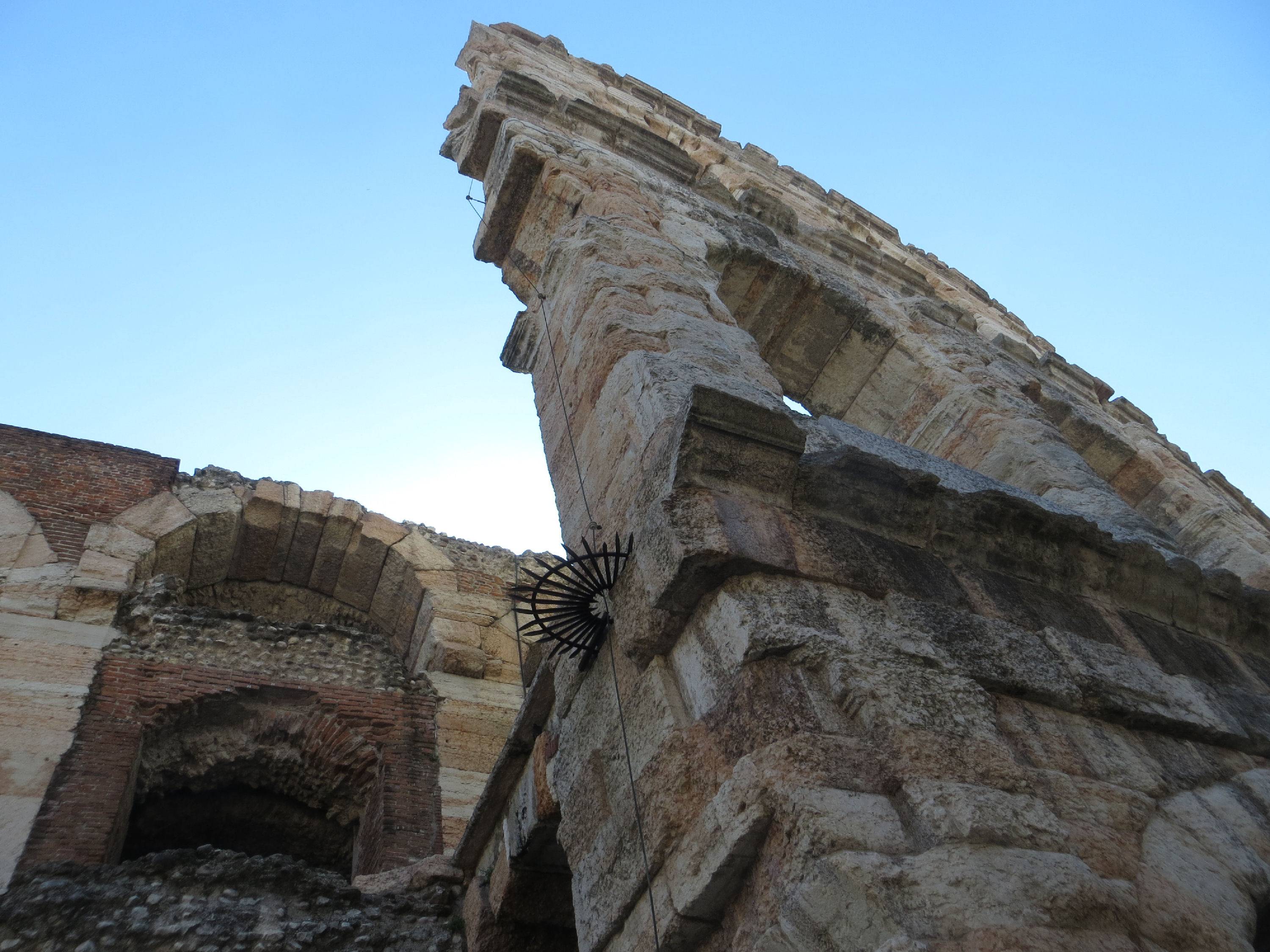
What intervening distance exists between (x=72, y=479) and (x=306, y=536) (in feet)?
6.12

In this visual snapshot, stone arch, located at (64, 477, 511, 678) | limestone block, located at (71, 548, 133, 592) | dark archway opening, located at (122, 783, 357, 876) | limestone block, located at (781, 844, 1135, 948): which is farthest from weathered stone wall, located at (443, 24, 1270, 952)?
limestone block, located at (71, 548, 133, 592)

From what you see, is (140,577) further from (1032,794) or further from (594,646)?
(1032,794)

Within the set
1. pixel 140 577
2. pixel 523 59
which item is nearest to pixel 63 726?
pixel 140 577

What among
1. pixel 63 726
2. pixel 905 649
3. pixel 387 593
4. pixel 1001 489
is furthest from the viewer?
pixel 387 593

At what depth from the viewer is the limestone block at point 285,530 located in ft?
27.0

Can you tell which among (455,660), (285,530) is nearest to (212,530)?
(285,530)

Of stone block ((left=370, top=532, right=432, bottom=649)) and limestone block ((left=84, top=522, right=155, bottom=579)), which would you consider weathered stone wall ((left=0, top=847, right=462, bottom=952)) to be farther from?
stone block ((left=370, top=532, right=432, bottom=649))

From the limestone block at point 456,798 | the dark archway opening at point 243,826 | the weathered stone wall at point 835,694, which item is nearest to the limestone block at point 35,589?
the dark archway opening at point 243,826

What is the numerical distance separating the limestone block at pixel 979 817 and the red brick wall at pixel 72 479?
6727 mm

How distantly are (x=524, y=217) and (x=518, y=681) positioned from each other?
12.0ft

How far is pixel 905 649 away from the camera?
2545mm

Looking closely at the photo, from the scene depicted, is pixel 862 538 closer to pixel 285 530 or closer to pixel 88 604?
pixel 88 604

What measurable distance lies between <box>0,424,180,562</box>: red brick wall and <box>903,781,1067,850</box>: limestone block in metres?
6.73

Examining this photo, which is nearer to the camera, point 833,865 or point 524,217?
point 833,865
